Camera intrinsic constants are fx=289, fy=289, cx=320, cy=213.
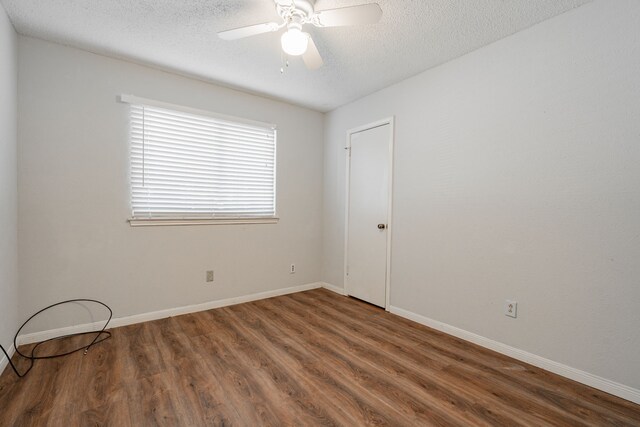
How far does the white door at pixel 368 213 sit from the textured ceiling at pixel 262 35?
2.45 ft

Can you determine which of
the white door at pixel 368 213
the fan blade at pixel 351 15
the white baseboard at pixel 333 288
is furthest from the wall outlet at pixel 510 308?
the fan blade at pixel 351 15

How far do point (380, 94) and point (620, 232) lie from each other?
246 centimetres

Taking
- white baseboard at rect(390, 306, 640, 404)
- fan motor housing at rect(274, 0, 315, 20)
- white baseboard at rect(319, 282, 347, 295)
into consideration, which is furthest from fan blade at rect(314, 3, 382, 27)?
white baseboard at rect(319, 282, 347, 295)

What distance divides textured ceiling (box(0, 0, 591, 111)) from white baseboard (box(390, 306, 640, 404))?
2.45 meters

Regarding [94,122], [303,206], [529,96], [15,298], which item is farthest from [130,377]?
[529,96]

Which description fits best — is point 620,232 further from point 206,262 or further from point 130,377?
point 206,262

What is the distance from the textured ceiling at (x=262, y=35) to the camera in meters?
1.97

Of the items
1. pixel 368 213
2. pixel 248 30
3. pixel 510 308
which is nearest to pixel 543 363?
pixel 510 308

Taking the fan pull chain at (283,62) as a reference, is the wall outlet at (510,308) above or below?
below

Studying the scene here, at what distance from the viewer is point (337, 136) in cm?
398

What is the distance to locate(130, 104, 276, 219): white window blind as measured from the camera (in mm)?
2822

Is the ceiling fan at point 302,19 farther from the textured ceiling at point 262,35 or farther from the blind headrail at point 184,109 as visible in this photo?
the blind headrail at point 184,109

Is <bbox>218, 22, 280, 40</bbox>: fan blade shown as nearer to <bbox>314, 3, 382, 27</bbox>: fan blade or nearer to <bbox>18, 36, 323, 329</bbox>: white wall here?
<bbox>314, 3, 382, 27</bbox>: fan blade

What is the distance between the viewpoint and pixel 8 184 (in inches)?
82.3
